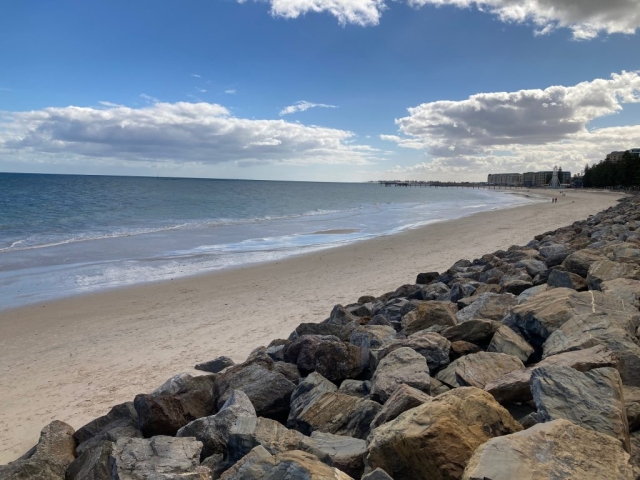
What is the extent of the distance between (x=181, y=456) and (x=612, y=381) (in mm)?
3276

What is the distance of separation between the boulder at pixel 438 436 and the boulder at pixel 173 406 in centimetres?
243

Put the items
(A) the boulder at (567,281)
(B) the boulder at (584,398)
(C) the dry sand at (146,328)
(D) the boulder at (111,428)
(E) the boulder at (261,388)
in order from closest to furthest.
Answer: (B) the boulder at (584,398) → (D) the boulder at (111,428) → (E) the boulder at (261,388) → (C) the dry sand at (146,328) → (A) the boulder at (567,281)

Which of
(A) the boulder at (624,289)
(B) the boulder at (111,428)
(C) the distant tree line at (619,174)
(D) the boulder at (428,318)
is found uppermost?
(C) the distant tree line at (619,174)

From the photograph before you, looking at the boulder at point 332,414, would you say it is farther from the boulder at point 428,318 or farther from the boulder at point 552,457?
the boulder at point 428,318

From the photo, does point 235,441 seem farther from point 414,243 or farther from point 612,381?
point 414,243

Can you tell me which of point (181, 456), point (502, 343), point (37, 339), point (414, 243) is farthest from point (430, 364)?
point (414, 243)

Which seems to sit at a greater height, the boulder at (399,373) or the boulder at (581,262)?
the boulder at (581,262)

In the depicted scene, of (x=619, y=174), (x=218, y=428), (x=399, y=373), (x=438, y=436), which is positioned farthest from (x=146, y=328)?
(x=619, y=174)

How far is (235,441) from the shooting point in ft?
12.1

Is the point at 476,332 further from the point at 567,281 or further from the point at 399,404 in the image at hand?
the point at 567,281

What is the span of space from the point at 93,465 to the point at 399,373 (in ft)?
9.03

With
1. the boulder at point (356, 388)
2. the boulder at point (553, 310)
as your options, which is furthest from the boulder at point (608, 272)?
the boulder at point (356, 388)

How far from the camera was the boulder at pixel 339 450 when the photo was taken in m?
3.26

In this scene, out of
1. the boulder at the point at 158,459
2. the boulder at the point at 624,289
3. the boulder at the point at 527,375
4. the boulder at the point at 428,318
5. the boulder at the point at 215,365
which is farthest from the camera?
the boulder at the point at 215,365
